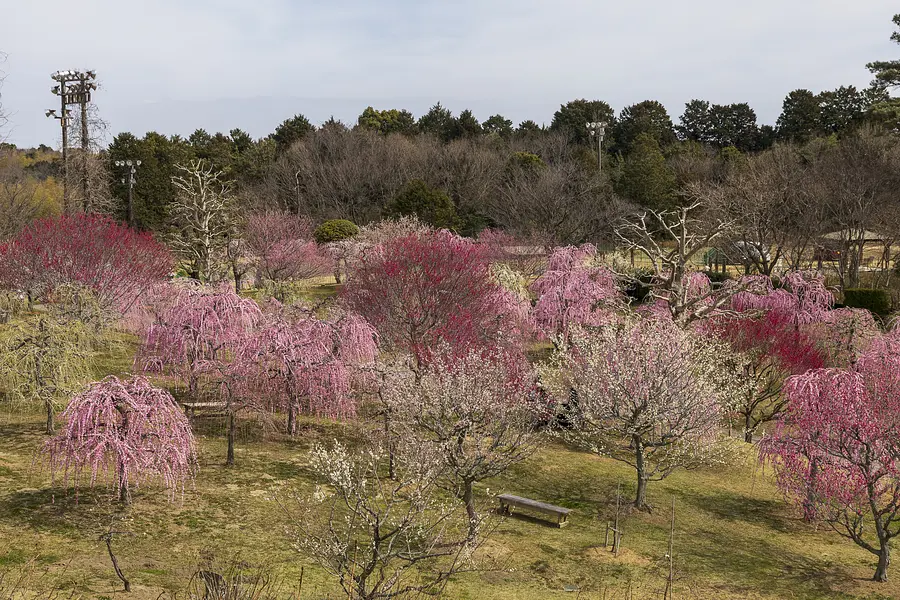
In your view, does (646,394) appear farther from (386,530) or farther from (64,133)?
(64,133)

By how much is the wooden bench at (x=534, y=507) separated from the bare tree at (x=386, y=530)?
1.14 m

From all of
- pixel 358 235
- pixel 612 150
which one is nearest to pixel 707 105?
pixel 612 150

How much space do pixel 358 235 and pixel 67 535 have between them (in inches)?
1473

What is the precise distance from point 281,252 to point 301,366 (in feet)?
80.9

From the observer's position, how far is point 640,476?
18.5 metres

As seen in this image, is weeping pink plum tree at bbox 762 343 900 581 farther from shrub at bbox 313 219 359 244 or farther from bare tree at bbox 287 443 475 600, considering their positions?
shrub at bbox 313 219 359 244

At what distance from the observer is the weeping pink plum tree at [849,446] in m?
15.4

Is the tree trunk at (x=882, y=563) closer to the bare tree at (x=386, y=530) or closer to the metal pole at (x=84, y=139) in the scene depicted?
the bare tree at (x=386, y=530)

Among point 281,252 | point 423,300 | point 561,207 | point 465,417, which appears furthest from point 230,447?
point 561,207

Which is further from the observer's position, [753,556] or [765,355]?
[765,355]

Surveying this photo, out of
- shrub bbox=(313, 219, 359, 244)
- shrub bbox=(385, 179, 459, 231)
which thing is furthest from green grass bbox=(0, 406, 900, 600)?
shrub bbox=(385, 179, 459, 231)

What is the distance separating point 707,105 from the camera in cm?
10138

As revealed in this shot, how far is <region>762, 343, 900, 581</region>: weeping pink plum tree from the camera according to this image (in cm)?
1537

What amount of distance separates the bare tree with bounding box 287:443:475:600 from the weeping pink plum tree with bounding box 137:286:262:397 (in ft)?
18.9
